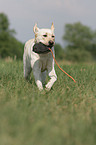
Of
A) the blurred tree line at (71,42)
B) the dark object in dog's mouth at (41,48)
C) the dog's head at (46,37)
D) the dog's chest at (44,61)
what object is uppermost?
the dog's head at (46,37)

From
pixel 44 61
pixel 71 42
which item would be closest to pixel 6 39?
pixel 71 42

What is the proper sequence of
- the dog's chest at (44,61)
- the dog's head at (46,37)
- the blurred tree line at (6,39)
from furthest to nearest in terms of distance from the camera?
the blurred tree line at (6,39)
the dog's chest at (44,61)
the dog's head at (46,37)

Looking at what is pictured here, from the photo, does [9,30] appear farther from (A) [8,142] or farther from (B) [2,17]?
(A) [8,142]

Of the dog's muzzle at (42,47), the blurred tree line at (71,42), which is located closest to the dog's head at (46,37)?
the dog's muzzle at (42,47)

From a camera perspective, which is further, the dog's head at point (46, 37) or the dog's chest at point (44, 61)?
the dog's chest at point (44, 61)

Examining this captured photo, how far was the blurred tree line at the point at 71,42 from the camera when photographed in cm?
3273

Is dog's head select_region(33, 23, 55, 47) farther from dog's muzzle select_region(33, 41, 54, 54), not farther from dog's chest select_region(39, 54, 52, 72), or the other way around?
dog's chest select_region(39, 54, 52, 72)

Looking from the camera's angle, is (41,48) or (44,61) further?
(44,61)

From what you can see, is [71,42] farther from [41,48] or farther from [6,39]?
[41,48]

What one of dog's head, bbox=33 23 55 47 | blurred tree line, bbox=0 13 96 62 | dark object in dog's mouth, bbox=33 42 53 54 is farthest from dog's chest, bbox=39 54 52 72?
blurred tree line, bbox=0 13 96 62

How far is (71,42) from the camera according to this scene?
38188 mm

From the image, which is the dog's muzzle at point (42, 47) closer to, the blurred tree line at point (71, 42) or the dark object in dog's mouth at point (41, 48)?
the dark object in dog's mouth at point (41, 48)

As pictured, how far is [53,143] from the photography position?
61.1 inches

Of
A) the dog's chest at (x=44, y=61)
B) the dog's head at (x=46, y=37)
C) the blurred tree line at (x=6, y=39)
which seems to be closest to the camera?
the dog's head at (x=46, y=37)
